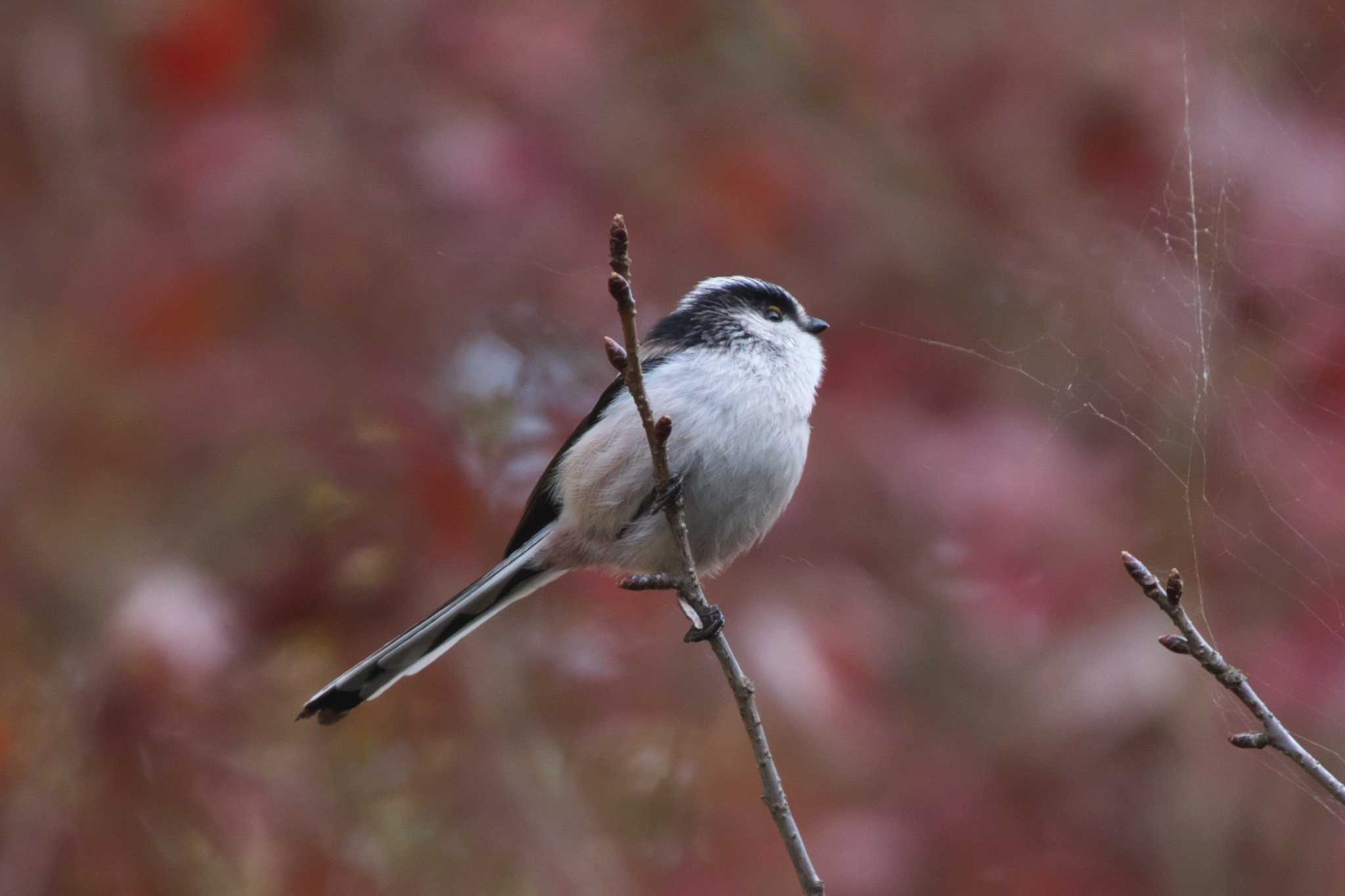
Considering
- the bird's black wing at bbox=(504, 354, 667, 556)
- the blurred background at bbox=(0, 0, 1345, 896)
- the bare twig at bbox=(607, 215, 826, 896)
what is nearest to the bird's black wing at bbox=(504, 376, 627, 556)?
the bird's black wing at bbox=(504, 354, 667, 556)

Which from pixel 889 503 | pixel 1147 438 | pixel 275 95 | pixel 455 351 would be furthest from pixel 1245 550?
pixel 275 95

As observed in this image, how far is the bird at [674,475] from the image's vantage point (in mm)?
2609

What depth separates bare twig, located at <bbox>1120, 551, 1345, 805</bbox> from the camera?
1574 millimetres

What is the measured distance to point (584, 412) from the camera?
3348 millimetres

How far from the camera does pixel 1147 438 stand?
9.89 feet

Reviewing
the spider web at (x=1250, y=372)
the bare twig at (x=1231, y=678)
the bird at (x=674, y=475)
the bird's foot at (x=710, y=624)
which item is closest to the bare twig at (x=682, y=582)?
the bird's foot at (x=710, y=624)

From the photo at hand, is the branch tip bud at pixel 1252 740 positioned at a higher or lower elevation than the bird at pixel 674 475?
higher

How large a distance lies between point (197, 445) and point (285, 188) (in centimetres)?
68

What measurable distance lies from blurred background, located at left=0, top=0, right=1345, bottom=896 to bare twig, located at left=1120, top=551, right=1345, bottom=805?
31.0 inches

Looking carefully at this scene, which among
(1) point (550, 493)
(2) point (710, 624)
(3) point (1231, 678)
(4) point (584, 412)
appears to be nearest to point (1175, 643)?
(3) point (1231, 678)

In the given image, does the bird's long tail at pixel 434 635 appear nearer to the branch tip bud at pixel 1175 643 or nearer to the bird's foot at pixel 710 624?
the bird's foot at pixel 710 624

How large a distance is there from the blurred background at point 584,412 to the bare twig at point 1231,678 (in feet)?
2.58

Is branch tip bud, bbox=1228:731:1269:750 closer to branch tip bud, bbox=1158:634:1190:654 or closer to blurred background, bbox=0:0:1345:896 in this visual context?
branch tip bud, bbox=1158:634:1190:654

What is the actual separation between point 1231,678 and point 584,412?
1994mm
